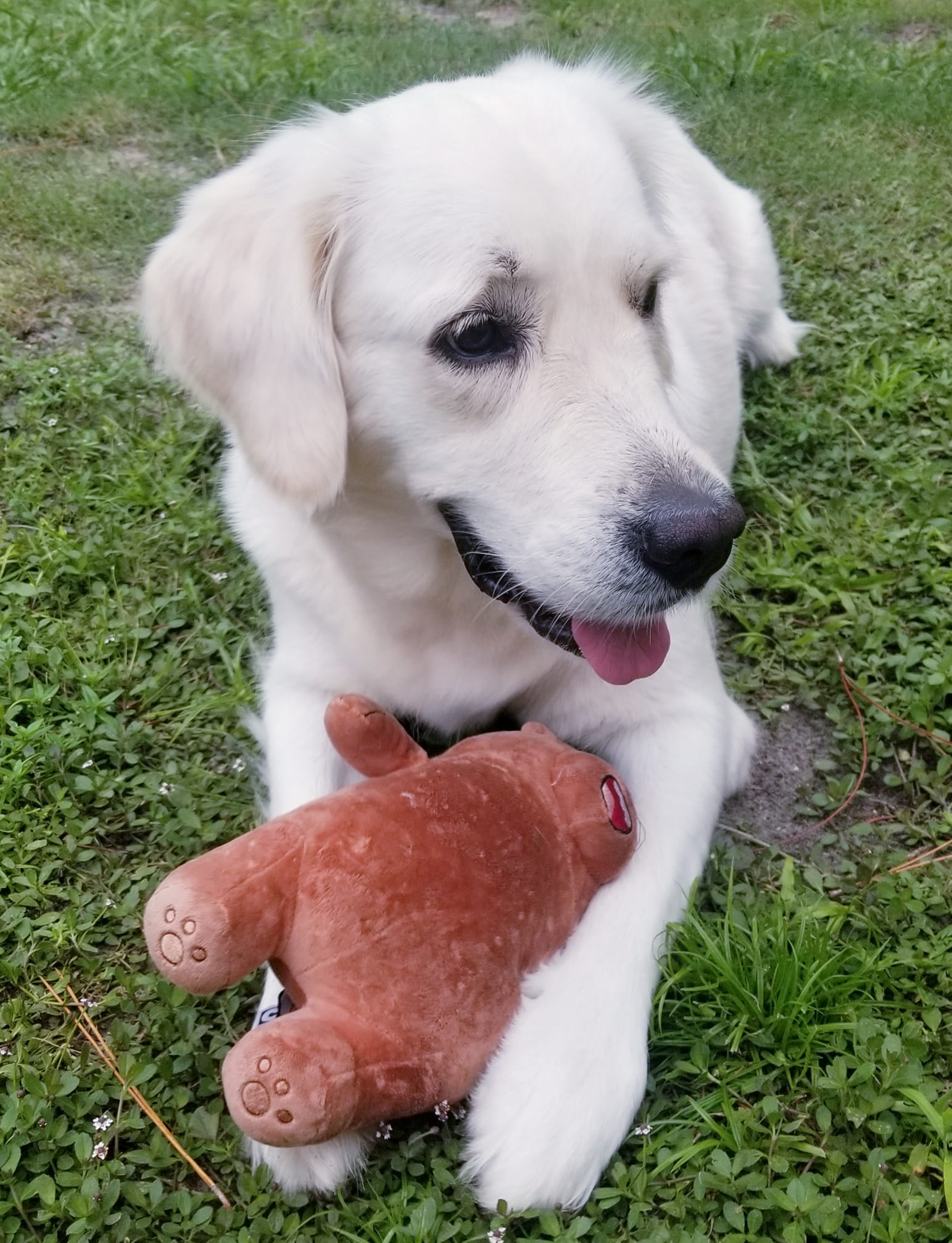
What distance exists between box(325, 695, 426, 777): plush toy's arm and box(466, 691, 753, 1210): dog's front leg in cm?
48

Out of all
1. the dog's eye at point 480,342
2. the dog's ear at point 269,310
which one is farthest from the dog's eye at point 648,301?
the dog's ear at point 269,310

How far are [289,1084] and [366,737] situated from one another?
2.27 ft

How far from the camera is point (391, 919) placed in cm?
165

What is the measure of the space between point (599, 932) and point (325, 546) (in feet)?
3.28

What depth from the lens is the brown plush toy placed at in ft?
4.91

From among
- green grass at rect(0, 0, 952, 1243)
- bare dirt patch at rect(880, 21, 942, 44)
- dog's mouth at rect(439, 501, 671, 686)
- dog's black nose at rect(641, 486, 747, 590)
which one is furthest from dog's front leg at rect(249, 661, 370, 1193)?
bare dirt patch at rect(880, 21, 942, 44)

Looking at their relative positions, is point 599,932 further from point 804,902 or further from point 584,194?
point 584,194

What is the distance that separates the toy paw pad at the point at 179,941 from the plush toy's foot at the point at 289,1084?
148mm

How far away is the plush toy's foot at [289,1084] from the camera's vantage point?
144 centimetres

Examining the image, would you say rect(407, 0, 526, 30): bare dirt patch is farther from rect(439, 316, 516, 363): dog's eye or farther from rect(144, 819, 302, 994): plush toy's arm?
rect(144, 819, 302, 994): plush toy's arm

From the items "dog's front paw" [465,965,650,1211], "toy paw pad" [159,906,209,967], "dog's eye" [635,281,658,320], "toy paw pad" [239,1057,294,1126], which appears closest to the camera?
"toy paw pad" [239,1057,294,1126]

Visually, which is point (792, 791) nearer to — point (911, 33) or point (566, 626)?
point (566, 626)

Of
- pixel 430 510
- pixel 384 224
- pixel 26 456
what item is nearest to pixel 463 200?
pixel 384 224

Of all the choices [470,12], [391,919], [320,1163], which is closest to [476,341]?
[391,919]
